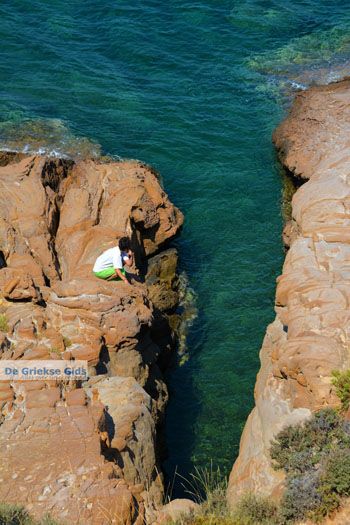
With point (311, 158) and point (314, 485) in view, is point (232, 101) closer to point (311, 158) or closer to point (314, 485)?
point (311, 158)

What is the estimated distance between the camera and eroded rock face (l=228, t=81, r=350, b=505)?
1516 cm

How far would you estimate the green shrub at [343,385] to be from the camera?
47.9ft

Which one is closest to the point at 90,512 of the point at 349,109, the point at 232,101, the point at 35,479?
the point at 35,479

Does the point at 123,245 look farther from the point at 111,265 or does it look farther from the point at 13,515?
the point at 13,515

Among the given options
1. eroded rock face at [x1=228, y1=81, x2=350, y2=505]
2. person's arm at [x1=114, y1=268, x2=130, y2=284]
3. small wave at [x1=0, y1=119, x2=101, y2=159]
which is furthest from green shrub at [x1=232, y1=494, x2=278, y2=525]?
small wave at [x1=0, y1=119, x2=101, y2=159]

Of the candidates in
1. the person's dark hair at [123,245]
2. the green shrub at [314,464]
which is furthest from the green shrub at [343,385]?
the person's dark hair at [123,245]

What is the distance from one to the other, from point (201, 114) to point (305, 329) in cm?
1631

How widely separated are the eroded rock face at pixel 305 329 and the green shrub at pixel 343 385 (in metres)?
0.15

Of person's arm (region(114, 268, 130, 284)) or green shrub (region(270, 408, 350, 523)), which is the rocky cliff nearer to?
person's arm (region(114, 268, 130, 284))

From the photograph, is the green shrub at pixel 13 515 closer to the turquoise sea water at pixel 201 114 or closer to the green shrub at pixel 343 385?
the turquoise sea water at pixel 201 114

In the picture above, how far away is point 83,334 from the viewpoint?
1720 centimetres

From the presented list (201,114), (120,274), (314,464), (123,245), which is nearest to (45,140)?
(201,114)

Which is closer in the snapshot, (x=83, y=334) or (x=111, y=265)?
(x=83, y=334)

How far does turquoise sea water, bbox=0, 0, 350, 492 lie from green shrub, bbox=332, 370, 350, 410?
173 inches
